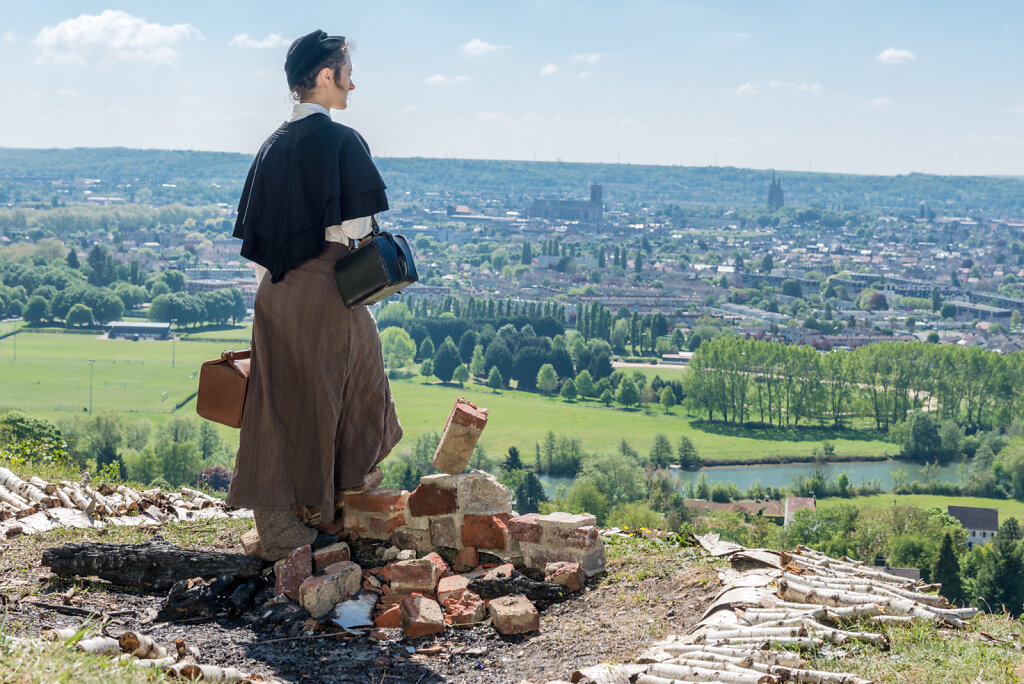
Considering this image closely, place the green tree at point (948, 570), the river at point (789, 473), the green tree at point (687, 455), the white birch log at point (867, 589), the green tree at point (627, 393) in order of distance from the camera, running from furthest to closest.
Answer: the green tree at point (627, 393) → the green tree at point (687, 455) → the river at point (789, 473) → the green tree at point (948, 570) → the white birch log at point (867, 589)

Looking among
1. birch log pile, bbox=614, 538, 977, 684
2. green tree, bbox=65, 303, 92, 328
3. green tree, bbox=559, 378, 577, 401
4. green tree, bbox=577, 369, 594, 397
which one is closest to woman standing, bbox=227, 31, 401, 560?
birch log pile, bbox=614, 538, 977, 684

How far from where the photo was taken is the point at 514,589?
4.29 metres

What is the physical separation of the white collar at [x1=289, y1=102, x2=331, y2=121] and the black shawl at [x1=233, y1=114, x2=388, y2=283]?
32 mm

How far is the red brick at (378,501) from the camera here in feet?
15.5

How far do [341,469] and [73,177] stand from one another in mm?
211619

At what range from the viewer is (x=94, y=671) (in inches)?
109

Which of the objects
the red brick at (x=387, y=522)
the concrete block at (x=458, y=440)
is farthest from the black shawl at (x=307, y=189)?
the red brick at (x=387, y=522)

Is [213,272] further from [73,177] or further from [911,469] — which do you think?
[73,177]

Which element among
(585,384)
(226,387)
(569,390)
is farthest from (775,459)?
(226,387)

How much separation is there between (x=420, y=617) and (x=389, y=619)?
15cm

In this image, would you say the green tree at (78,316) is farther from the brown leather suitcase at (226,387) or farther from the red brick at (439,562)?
the red brick at (439,562)

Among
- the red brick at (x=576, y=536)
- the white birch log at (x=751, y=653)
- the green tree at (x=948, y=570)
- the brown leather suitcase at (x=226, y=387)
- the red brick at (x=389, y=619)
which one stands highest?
the brown leather suitcase at (x=226, y=387)

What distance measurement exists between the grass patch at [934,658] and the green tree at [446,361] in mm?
73482

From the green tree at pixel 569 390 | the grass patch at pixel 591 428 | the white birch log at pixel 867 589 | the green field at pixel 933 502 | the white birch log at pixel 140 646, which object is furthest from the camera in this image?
the green tree at pixel 569 390
